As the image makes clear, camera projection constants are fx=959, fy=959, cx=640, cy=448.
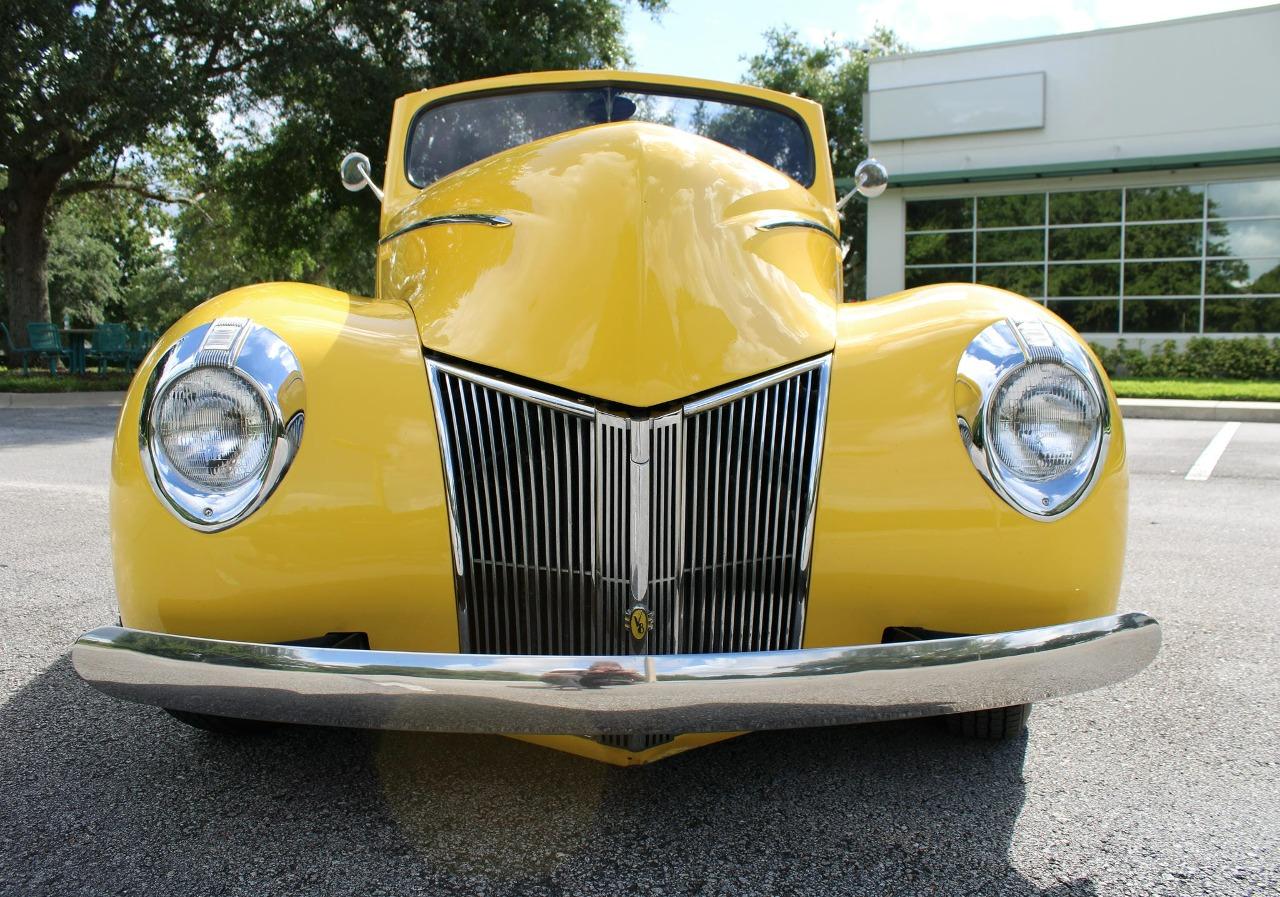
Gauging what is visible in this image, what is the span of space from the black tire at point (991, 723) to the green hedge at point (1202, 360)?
1584cm

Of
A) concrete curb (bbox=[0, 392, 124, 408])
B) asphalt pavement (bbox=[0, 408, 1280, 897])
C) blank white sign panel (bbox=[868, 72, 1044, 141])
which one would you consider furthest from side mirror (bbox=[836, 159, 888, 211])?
blank white sign panel (bbox=[868, 72, 1044, 141])

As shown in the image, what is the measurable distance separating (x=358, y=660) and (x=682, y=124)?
9.10ft

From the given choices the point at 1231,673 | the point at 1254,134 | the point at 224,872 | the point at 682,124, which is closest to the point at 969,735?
the point at 1231,673

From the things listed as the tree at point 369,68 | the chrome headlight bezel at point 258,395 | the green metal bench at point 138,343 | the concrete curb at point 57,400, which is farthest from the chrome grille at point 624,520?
the green metal bench at point 138,343

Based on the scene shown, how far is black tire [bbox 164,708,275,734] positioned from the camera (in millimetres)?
2100

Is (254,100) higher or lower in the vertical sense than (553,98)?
higher

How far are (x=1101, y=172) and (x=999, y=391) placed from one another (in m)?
17.2

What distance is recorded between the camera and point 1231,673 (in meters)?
2.76

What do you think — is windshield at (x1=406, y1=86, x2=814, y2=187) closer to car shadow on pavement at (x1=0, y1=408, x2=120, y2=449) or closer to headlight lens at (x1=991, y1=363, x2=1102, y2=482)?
headlight lens at (x1=991, y1=363, x2=1102, y2=482)

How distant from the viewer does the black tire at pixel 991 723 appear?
217 centimetres

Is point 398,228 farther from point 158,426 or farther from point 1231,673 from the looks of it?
point 1231,673

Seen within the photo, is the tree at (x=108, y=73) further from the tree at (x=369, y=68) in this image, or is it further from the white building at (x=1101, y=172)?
the white building at (x=1101, y=172)

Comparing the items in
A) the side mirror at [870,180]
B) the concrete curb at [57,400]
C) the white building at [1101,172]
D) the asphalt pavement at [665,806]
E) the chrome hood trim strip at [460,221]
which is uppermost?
the white building at [1101,172]

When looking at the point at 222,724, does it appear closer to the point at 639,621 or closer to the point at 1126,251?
the point at 639,621
